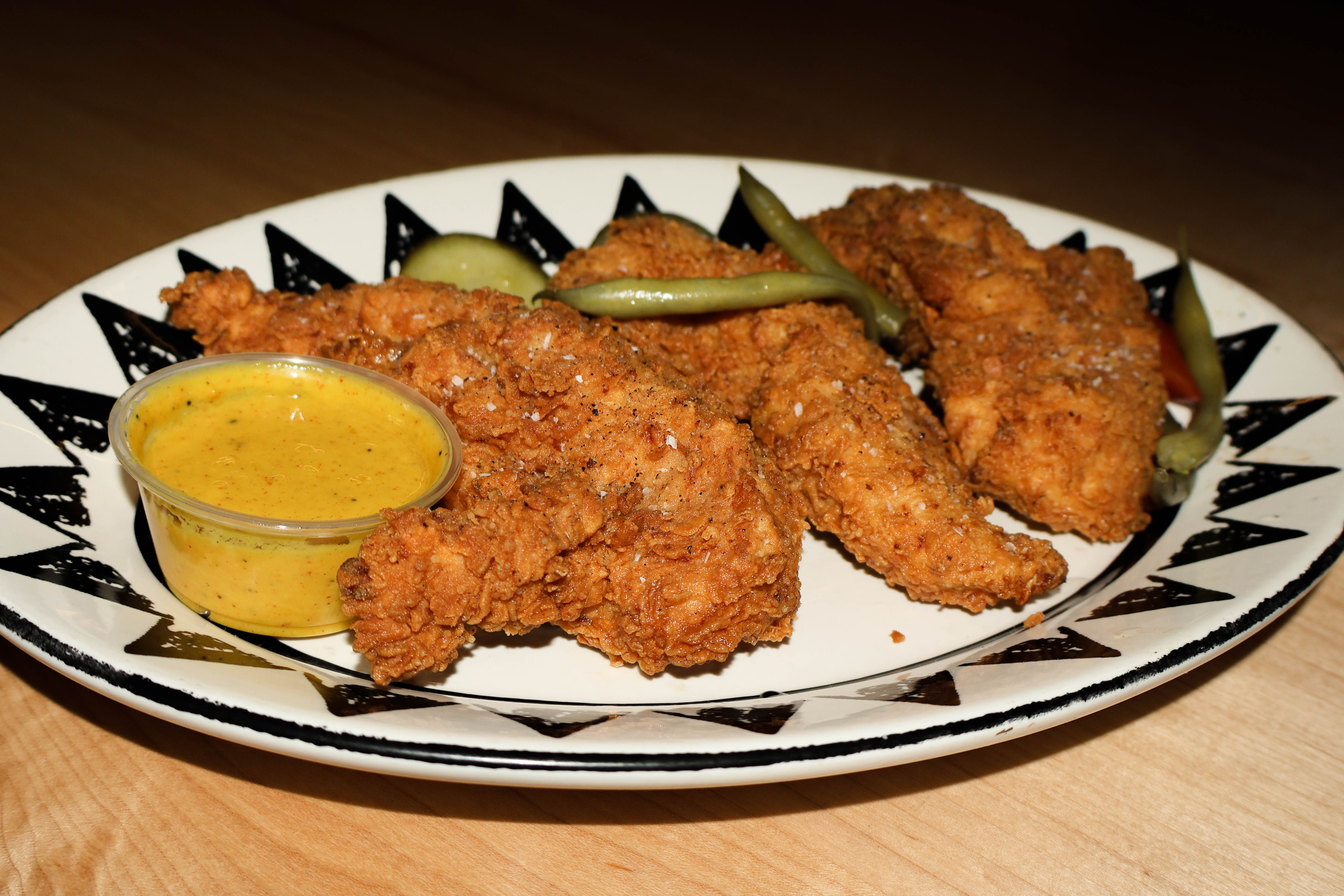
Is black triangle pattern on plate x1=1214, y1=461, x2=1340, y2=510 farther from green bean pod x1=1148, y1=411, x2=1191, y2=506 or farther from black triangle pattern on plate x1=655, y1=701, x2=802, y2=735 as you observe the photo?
black triangle pattern on plate x1=655, y1=701, x2=802, y2=735

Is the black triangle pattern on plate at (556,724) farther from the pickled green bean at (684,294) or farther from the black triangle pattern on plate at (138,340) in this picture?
the black triangle pattern on plate at (138,340)

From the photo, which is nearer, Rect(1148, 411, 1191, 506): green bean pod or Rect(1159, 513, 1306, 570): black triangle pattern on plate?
Rect(1159, 513, 1306, 570): black triangle pattern on plate

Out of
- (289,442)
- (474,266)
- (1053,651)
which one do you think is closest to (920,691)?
(1053,651)

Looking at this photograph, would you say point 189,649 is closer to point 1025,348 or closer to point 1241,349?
point 1025,348

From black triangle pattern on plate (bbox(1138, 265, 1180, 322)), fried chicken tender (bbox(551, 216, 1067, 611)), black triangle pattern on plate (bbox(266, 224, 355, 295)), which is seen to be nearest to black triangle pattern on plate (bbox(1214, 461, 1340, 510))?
fried chicken tender (bbox(551, 216, 1067, 611))

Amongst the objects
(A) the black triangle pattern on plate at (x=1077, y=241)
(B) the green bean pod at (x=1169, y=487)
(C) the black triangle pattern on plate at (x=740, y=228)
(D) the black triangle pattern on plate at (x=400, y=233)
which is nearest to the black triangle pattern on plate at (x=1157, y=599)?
(B) the green bean pod at (x=1169, y=487)

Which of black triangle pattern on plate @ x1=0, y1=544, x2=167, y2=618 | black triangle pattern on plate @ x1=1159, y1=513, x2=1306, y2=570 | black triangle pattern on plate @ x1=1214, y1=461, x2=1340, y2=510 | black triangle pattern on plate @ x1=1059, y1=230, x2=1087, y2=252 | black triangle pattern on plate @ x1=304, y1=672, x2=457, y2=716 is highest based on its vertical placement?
black triangle pattern on plate @ x1=1059, y1=230, x2=1087, y2=252

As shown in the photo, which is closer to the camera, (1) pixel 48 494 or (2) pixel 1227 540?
(1) pixel 48 494
